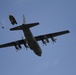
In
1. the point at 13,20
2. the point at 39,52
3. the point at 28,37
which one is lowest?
the point at 39,52

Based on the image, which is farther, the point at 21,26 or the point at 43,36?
the point at 43,36

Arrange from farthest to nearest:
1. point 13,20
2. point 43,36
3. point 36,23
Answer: point 43,36 → point 36,23 → point 13,20

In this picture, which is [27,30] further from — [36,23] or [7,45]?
[7,45]

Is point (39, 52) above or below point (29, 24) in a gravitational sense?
below

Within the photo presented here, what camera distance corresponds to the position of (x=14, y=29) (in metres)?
67.3

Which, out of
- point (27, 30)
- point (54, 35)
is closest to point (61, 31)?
point (54, 35)

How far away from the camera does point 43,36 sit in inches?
3118

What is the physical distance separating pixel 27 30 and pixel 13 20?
25.6 ft

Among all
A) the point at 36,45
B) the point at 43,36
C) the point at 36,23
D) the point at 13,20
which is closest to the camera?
the point at 13,20

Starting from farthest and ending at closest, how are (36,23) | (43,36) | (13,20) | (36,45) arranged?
1. (43,36)
2. (36,45)
3. (36,23)
4. (13,20)

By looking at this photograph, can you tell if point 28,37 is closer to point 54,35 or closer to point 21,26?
point 21,26

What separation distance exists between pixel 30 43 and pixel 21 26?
5299 millimetres

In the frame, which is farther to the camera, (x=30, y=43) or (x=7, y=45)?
(x=7, y=45)

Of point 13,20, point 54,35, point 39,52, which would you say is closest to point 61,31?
point 54,35
